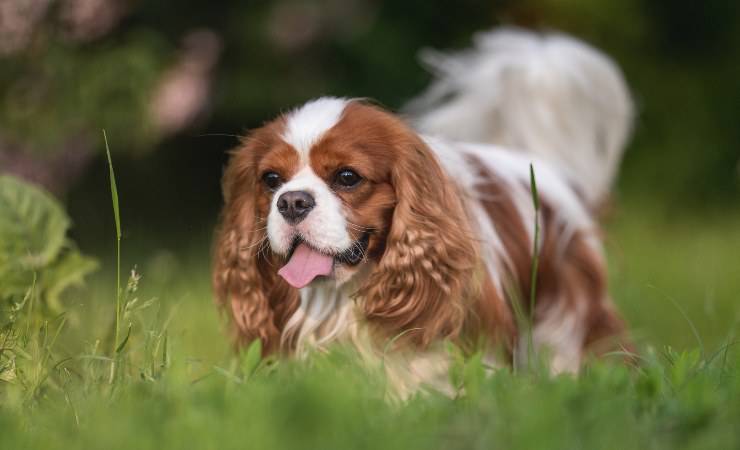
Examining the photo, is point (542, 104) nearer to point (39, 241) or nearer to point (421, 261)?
point (421, 261)

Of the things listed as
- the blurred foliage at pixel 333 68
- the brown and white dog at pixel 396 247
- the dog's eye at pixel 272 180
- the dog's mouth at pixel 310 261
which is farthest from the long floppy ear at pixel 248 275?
the blurred foliage at pixel 333 68

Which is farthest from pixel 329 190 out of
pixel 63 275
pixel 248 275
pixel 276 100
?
pixel 276 100

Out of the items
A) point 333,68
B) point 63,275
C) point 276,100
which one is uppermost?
point 63,275

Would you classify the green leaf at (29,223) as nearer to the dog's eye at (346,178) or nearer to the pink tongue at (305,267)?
the pink tongue at (305,267)

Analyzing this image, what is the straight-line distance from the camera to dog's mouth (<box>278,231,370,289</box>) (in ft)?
9.27

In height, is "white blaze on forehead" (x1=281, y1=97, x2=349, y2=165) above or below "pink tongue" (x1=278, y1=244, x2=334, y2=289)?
above

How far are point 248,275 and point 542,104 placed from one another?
170cm

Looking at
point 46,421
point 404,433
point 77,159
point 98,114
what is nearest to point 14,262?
point 46,421

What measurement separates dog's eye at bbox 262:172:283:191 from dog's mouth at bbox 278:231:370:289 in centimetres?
21

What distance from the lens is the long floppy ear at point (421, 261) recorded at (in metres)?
2.90

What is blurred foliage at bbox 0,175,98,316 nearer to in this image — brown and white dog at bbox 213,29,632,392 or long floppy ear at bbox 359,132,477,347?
brown and white dog at bbox 213,29,632,392

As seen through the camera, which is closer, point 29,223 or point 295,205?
point 295,205

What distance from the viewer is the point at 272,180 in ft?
9.65

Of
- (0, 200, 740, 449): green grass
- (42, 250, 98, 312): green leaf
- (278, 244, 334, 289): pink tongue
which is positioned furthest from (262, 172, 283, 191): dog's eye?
(42, 250, 98, 312): green leaf
